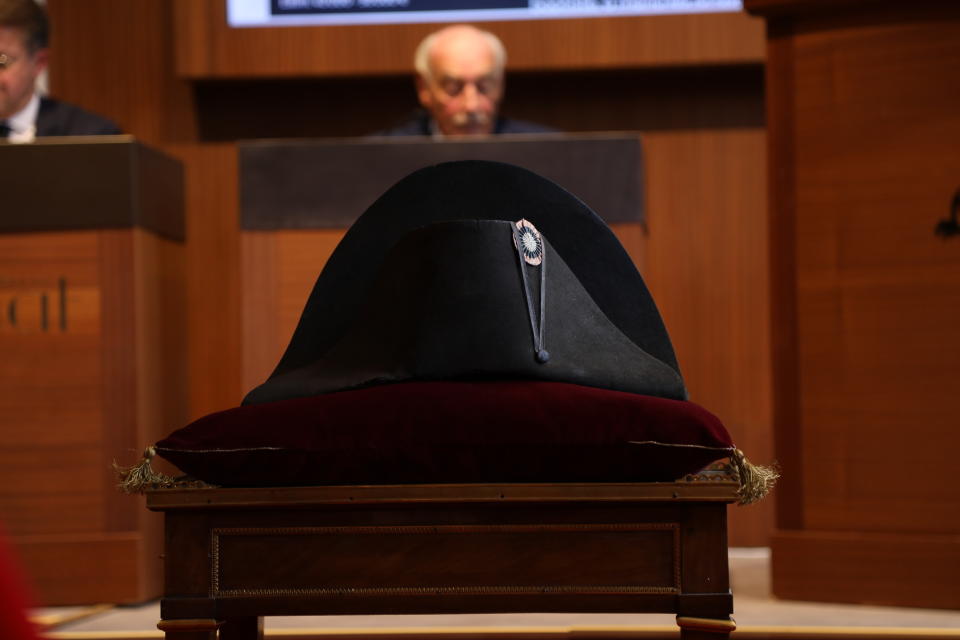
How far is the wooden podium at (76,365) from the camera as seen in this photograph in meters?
2.41

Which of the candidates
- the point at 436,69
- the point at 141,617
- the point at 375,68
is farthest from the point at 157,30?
the point at 141,617

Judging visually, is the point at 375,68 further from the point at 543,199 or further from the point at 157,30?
the point at 543,199

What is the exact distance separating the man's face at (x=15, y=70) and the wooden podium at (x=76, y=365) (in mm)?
714

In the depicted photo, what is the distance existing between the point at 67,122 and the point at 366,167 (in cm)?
107

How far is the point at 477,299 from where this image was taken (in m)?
1.30

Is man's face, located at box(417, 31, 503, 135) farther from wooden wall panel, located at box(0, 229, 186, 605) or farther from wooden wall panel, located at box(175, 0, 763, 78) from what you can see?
wooden wall panel, located at box(0, 229, 186, 605)

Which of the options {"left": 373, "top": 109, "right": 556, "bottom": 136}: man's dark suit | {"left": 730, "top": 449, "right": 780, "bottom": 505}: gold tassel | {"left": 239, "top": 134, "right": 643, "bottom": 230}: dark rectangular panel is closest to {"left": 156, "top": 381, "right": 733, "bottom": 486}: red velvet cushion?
{"left": 730, "top": 449, "right": 780, "bottom": 505}: gold tassel

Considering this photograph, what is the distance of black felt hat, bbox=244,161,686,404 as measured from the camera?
1278mm

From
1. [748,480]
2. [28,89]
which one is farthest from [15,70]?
[748,480]

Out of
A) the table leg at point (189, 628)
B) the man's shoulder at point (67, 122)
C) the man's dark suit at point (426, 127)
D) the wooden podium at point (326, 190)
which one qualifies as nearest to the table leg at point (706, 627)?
the table leg at point (189, 628)

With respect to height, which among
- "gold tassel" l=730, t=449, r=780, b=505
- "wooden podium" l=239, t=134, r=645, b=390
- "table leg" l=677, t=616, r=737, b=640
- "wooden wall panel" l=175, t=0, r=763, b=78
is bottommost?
"table leg" l=677, t=616, r=737, b=640

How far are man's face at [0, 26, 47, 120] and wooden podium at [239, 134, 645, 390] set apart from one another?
0.87 meters

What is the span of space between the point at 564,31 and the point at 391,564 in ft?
8.80

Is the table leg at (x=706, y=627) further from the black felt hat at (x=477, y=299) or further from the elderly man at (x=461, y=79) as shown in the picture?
the elderly man at (x=461, y=79)
